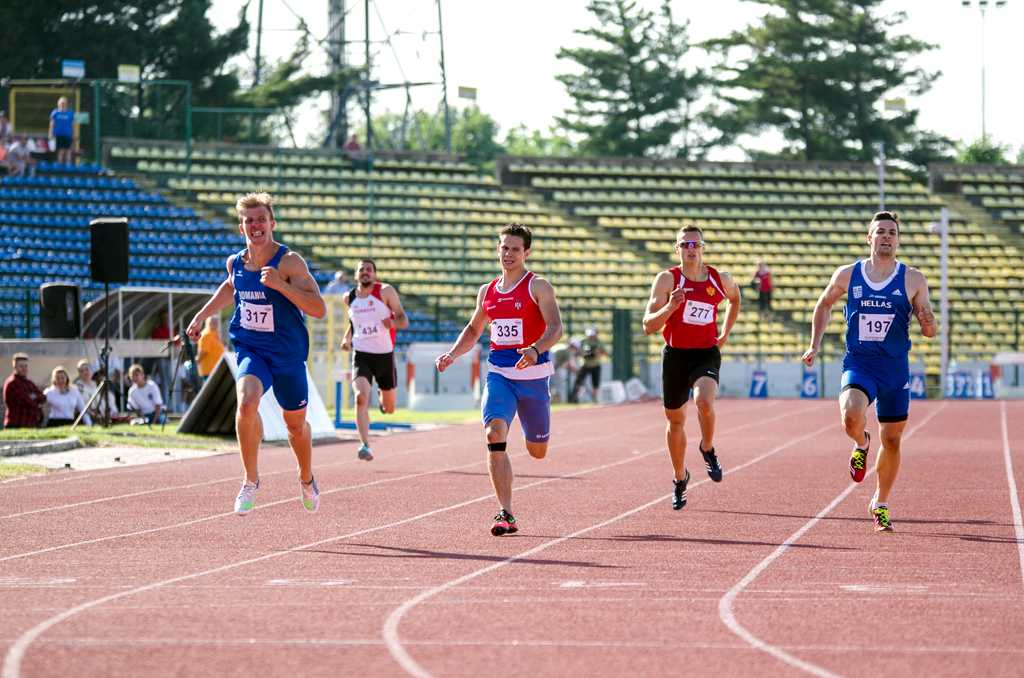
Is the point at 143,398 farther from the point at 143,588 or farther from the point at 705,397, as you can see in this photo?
the point at 143,588

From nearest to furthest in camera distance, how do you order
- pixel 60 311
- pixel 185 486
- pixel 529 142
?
pixel 185 486
pixel 60 311
pixel 529 142

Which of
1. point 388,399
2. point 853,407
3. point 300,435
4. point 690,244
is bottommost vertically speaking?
point 388,399

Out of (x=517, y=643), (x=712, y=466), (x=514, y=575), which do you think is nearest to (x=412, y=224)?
(x=712, y=466)

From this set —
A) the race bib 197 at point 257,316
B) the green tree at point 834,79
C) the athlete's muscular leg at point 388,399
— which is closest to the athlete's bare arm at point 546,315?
the race bib 197 at point 257,316

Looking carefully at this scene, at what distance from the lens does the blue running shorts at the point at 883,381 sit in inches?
422

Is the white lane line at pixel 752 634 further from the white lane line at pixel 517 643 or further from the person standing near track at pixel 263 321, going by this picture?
the person standing near track at pixel 263 321

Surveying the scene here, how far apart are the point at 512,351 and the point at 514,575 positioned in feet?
7.05

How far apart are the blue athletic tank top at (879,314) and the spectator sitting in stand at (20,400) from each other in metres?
13.8

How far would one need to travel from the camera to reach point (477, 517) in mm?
11906

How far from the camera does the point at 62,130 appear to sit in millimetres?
41969

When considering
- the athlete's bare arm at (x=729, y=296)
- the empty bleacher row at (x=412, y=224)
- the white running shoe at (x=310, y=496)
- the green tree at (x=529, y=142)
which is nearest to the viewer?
the white running shoe at (x=310, y=496)

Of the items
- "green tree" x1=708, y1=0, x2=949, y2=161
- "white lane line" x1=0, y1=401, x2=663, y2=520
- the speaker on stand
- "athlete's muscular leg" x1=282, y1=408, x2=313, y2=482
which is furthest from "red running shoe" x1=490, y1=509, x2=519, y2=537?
"green tree" x1=708, y1=0, x2=949, y2=161

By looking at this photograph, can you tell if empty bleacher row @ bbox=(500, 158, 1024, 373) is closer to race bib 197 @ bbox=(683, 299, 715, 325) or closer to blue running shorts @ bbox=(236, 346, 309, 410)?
race bib 197 @ bbox=(683, 299, 715, 325)

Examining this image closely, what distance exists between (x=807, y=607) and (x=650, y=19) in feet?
222
